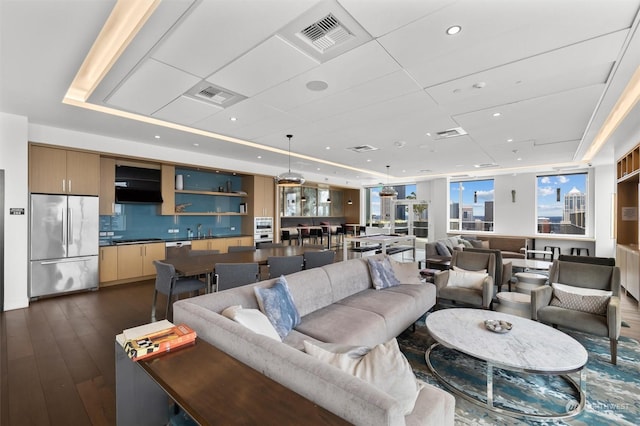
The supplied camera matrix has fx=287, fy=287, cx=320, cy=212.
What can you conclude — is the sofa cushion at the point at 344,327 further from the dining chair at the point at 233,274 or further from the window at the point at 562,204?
the window at the point at 562,204

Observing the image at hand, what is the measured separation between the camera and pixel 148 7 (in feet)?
6.94

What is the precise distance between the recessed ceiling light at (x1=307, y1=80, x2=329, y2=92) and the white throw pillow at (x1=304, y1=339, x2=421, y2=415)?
2762mm

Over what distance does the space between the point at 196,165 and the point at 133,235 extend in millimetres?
2056

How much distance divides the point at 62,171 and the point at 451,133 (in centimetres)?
690

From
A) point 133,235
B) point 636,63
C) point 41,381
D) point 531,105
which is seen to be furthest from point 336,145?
point 41,381

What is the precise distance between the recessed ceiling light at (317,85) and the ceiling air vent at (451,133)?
110 inches

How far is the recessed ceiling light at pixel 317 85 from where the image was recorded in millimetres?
3191

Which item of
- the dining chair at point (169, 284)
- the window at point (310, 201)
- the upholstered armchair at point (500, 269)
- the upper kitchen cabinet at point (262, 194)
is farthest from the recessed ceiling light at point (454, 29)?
the window at point (310, 201)

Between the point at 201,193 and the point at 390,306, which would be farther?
the point at 201,193

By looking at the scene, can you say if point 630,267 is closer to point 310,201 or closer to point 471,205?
point 471,205

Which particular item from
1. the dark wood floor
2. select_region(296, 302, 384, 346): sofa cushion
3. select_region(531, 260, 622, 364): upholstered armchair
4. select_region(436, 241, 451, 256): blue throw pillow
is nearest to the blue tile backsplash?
the dark wood floor

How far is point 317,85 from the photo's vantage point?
3.27m

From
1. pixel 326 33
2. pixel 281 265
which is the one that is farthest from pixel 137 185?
pixel 326 33

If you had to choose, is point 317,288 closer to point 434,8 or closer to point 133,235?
point 434,8
